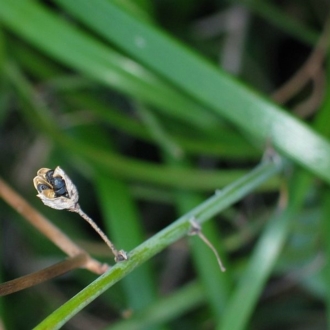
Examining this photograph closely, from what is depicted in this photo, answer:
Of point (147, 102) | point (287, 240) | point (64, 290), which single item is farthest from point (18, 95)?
point (287, 240)

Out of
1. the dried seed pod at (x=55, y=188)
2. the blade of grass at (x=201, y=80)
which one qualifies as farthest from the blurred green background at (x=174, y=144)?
the dried seed pod at (x=55, y=188)

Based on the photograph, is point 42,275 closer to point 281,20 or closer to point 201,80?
point 201,80

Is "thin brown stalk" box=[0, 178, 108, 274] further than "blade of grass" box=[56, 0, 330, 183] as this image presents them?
No

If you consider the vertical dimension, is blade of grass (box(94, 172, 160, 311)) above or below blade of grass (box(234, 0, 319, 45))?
below

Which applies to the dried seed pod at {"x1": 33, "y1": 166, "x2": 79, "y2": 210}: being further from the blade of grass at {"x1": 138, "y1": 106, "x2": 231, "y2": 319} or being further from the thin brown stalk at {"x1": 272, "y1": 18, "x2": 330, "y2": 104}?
the thin brown stalk at {"x1": 272, "y1": 18, "x2": 330, "y2": 104}

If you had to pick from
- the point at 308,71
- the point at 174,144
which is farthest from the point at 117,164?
the point at 308,71

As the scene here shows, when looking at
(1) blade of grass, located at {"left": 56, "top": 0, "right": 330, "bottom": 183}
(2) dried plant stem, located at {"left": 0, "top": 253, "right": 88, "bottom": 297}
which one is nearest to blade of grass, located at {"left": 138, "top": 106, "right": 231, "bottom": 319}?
(1) blade of grass, located at {"left": 56, "top": 0, "right": 330, "bottom": 183}
